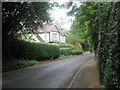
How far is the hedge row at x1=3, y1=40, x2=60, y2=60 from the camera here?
15.3 m

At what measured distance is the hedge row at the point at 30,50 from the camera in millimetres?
15344

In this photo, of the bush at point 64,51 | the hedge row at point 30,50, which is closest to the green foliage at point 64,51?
the bush at point 64,51

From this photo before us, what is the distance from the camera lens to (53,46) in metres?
23.9

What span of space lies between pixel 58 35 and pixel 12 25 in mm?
27192

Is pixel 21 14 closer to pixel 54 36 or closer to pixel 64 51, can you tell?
pixel 64 51

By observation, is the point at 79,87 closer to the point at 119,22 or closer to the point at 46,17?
the point at 119,22

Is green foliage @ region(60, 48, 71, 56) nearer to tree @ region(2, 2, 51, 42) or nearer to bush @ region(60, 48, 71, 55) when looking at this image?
bush @ region(60, 48, 71, 55)

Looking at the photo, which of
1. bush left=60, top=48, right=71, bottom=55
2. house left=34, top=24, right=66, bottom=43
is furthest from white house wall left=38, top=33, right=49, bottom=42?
bush left=60, top=48, right=71, bottom=55

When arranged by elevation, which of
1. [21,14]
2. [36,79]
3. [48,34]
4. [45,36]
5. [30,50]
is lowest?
[36,79]

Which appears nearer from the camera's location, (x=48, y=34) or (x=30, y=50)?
(x=30, y=50)

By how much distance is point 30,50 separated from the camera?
57.4ft

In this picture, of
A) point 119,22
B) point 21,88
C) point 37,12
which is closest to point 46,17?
point 37,12

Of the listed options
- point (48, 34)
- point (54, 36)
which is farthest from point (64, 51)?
point (54, 36)

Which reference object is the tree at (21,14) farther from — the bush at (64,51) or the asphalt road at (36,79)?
the bush at (64,51)
